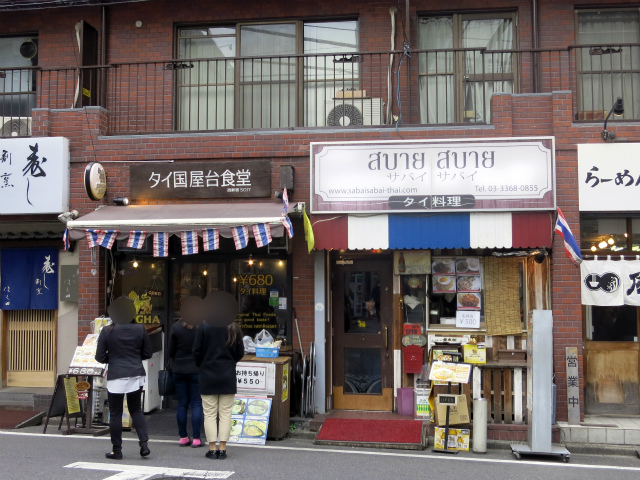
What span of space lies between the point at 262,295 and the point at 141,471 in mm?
4026

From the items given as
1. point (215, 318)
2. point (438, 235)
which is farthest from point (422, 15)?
point (215, 318)

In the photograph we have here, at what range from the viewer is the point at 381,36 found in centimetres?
1072

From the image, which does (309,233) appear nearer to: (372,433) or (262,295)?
(262,295)

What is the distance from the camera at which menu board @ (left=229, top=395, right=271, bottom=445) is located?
853 cm

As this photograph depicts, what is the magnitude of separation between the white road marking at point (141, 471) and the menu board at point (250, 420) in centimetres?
161

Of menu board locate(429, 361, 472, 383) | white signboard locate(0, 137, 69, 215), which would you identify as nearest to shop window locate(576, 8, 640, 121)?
menu board locate(429, 361, 472, 383)

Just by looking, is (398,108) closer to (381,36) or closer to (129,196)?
(381,36)

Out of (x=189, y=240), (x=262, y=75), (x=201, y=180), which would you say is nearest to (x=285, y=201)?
(x=189, y=240)

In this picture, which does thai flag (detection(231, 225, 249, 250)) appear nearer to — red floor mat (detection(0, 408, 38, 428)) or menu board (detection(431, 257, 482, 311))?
menu board (detection(431, 257, 482, 311))

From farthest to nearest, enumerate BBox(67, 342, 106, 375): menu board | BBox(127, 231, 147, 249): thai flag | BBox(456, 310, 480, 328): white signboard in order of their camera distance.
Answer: BBox(456, 310, 480, 328): white signboard
BBox(67, 342, 106, 375): menu board
BBox(127, 231, 147, 249): thai flag

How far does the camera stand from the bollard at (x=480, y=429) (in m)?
8.37

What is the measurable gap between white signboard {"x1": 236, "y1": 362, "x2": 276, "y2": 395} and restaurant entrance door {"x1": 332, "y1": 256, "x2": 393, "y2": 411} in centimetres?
162

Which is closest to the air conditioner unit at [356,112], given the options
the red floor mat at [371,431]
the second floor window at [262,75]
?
the second floor window at [262,75]

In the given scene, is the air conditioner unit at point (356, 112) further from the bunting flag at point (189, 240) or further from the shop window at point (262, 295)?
the bunting flag at point (189, 240)
